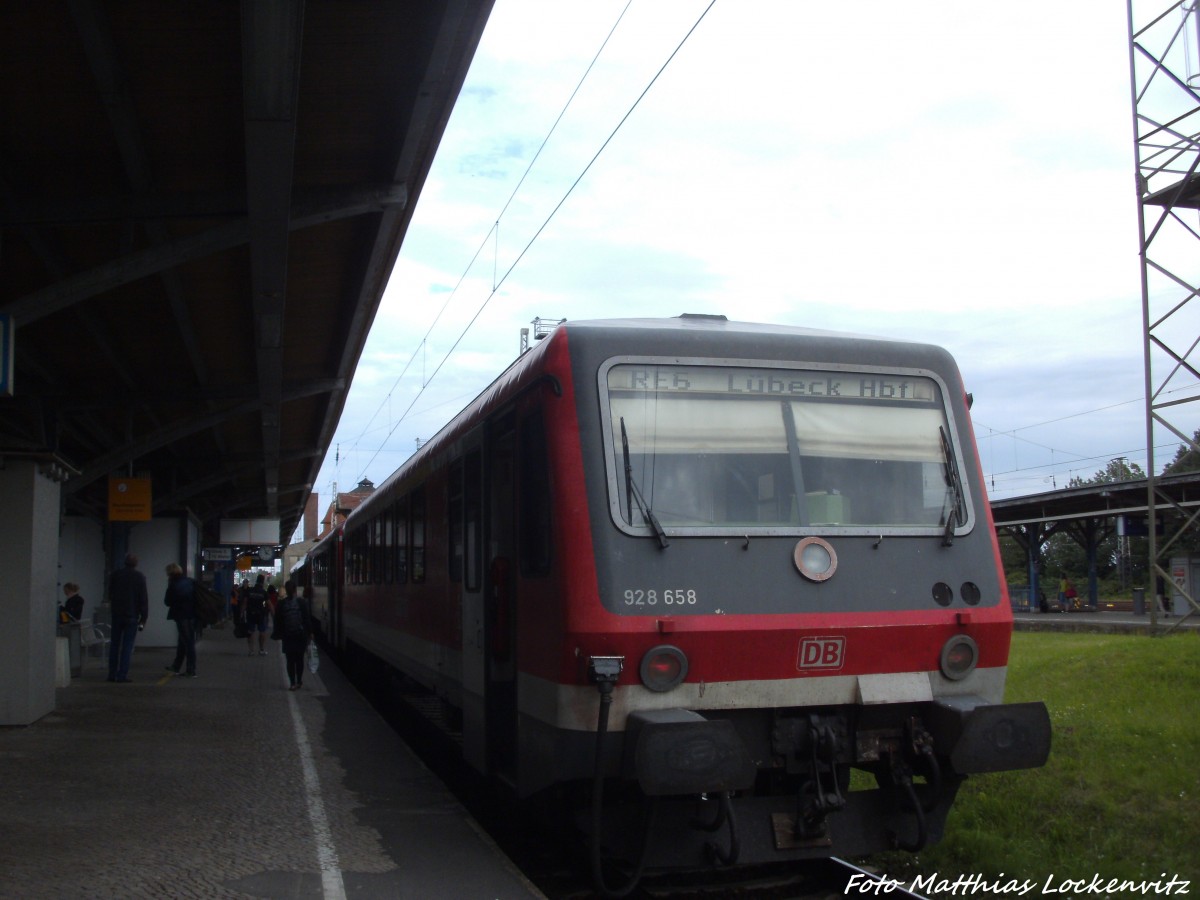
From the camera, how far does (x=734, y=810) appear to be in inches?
227

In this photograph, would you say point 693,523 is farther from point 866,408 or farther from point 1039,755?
point 1039,755

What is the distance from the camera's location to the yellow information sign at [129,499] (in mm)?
21109

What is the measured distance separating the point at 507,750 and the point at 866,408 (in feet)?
9.33

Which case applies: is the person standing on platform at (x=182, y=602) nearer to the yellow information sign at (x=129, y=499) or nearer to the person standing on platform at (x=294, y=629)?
the person standing on platform at (x=294, y=629)

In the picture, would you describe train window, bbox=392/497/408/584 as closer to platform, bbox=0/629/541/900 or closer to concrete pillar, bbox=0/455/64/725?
platform, bbox=0/629/541/900

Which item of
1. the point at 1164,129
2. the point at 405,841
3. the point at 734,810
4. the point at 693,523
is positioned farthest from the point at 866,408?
the point at 1164,129

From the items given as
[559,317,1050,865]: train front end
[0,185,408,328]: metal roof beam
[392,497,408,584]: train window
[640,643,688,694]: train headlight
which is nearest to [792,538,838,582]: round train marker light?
[559,317,1050,865]: train front end

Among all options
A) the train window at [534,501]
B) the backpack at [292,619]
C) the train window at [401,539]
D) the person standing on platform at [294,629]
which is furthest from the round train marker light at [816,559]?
the backpack at [292,619]

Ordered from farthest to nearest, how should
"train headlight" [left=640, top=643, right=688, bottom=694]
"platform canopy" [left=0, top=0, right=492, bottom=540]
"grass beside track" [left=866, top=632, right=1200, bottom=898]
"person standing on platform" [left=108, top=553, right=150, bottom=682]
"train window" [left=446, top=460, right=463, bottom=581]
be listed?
"person standing on platform" [left=108, top=553, right=150, bottom=682], "train window" [left=446, top=460, right=463, bottom=581], "platform canopy" [left=0, top=0, right=492, bottom=540], "grass beside track" [left=866, top=632, right=1200, bottom=898], "train headlight" [left=640, top=643, right=688, bottom=694]

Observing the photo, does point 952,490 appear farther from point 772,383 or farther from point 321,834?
point 321,834

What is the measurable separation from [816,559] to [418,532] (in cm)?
522

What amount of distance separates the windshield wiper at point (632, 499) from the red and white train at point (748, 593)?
1cm

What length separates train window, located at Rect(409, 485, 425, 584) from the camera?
33.4 feet

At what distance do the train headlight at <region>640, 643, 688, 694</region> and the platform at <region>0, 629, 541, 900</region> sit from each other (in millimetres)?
1286
